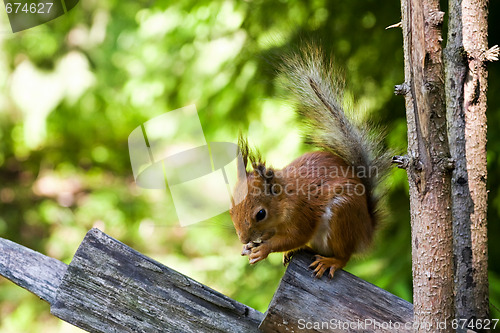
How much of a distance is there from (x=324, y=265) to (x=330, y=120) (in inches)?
17.5

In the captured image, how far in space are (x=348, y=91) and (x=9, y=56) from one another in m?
3.35

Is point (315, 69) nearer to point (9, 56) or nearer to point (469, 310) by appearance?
point (469, 310)

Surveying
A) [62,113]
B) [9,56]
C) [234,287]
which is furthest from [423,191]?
[9,56]

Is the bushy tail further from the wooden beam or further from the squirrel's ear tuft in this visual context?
the wooden beam

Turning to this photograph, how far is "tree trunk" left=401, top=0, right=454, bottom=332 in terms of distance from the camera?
1.17 metres

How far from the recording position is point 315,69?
5.20 feet

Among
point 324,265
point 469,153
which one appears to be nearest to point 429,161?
point 469,153

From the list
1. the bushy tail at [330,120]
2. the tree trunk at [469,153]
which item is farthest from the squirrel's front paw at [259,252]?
the tree trunk at [469,153]

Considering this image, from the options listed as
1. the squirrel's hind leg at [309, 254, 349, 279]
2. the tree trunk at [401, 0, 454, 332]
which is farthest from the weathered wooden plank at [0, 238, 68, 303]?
the tree trunk at [401, 0, 454, 332]

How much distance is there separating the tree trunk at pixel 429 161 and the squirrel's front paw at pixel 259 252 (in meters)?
0.47

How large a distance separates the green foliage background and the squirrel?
92 mm

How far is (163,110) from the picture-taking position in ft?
11.0

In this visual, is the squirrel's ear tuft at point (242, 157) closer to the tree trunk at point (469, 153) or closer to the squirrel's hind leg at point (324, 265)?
the squirrel's hind leg at point (324, 265)

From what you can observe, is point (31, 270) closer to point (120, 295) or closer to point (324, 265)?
point (120, 295)
